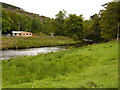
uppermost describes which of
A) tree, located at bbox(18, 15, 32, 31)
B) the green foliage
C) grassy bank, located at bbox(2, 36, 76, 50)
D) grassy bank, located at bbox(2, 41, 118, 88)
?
tree, located at bbox(18, 15, 32, 31)

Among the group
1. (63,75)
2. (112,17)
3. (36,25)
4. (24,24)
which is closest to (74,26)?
(112,17)

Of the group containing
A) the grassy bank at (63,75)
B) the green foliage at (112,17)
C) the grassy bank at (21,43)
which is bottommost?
the grassy bank at (63,75)

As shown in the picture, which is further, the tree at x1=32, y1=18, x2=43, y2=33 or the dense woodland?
the tree at x1=32, y1=18, x2=43, y2=33

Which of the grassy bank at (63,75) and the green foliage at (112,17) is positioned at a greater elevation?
the green foliage at (112,17)

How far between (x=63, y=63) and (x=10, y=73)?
239 inches

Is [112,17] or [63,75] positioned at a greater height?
[112,17]

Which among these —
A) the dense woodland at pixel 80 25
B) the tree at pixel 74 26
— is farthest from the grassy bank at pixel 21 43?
the dense woodland at pixel 80 25

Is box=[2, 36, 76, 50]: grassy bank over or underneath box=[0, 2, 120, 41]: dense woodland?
underneath

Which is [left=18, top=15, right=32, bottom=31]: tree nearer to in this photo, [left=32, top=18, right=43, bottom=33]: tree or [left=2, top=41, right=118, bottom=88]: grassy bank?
[left=32, top=18, right=43, bottom=33]: tree

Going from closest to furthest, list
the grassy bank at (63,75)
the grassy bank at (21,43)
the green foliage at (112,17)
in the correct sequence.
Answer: the grassy bank at (63,75)
the green foliage at (112,17)
the grassy bank at (21,43)

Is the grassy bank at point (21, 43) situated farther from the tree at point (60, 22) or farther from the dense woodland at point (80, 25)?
the tree at point (60, 22)

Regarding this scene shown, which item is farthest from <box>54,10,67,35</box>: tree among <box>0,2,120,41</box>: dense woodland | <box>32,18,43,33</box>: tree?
<box>32,18,43,33</box>: tree

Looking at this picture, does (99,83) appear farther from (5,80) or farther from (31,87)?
(5,80)

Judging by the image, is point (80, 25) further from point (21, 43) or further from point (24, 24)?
point (24, 24)
